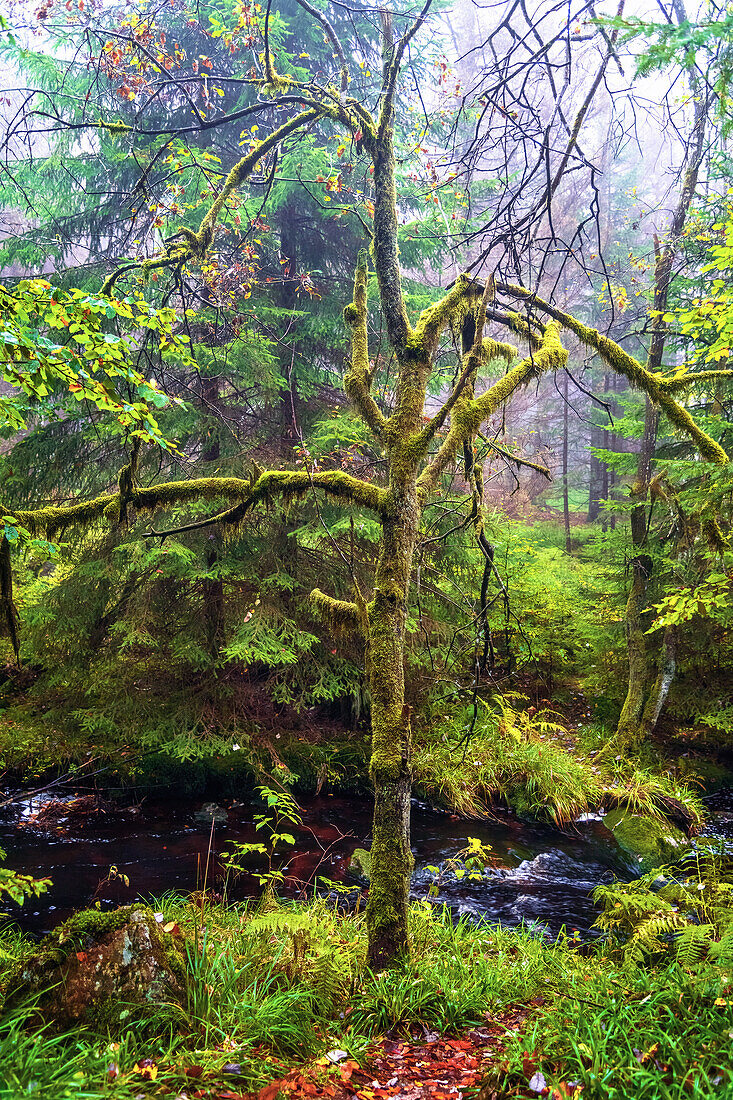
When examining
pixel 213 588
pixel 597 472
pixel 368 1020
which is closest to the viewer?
pixel 368 1020

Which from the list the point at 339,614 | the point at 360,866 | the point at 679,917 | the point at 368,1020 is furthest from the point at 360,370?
the point at 360,866

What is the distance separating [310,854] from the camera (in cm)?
662

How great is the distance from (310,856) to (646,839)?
3817 mm

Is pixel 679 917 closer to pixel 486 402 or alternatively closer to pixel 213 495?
pixel 486 402

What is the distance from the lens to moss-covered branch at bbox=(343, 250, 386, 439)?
12.2ft

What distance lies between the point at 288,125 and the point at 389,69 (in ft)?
2.28

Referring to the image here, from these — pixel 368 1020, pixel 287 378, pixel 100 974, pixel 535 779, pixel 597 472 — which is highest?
pixel 287 378

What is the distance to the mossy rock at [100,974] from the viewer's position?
115 inches

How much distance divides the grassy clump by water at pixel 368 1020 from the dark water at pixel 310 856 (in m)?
1.23

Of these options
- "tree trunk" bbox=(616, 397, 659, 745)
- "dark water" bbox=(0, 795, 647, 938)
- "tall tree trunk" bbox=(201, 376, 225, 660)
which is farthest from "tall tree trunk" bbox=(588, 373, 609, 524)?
"tall tree trunk" bbox=(201, 376, 225, 660)

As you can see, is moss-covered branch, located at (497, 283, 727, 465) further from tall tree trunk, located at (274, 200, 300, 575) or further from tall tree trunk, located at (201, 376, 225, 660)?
tall tree trunk, located at (201, 376, 225, 660)

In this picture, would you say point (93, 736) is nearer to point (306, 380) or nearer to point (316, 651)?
point (316, 651)

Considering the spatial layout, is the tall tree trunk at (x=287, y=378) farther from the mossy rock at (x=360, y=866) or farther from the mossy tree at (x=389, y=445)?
the mossy tree at (x=389, y=445)

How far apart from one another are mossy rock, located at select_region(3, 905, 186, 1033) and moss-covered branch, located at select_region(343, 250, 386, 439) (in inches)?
127
